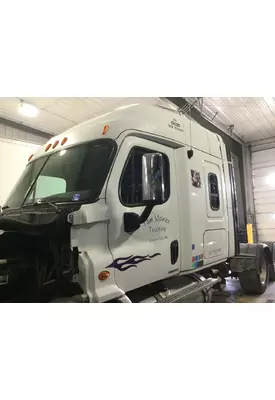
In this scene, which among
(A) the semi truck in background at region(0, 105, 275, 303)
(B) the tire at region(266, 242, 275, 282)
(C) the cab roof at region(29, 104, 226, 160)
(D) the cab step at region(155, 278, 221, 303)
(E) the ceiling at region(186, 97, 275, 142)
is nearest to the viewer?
(A) the semi truck in background at region(0, 105, 275, 303)

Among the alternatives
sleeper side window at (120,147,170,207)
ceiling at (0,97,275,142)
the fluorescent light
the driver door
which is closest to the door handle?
the driver door

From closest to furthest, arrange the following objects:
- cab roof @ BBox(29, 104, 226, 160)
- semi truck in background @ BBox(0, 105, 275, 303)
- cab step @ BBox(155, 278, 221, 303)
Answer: semi truck in background @ BBox(0, 105, 275, 303), cab roof @ BBox(29, 104, 226, 160), cab step @ BBox(155, 278, 221, 303)

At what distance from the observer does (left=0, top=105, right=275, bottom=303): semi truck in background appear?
160 centimetres

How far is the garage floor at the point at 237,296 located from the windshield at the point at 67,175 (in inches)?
51.4

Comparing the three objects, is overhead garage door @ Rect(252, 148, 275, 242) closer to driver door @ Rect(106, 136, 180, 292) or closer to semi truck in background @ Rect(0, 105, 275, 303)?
semi truck in background @ Rect(0, 105, 275, 303)

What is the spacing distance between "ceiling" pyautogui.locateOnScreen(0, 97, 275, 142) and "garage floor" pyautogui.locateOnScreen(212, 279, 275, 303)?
3.90 ft

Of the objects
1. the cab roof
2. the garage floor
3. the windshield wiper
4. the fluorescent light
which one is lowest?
the garage floor

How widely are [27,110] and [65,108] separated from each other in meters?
0.26

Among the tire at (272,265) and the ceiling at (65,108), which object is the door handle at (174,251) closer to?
A: the tire at (272,265)

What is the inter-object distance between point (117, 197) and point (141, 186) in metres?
0.15

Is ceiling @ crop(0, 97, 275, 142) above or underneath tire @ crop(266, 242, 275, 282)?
above

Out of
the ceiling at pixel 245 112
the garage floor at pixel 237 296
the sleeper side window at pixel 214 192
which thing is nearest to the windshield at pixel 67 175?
the ceiling at pixel 245 112
